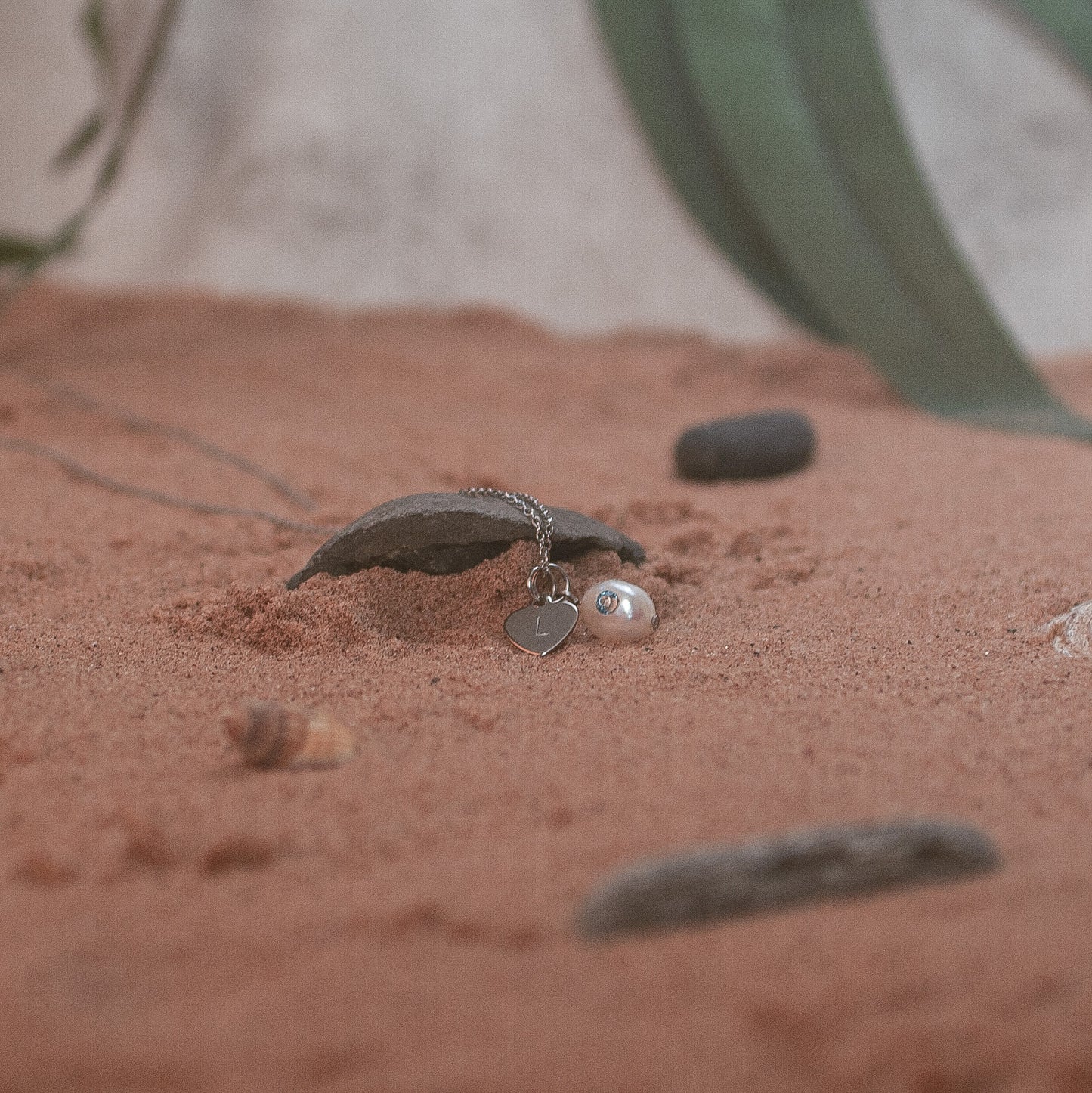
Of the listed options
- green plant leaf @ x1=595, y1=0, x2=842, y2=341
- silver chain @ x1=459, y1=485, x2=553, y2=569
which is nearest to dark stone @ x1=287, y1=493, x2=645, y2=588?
silver chain @ x1=459, y1=485, x2=553, y2=569

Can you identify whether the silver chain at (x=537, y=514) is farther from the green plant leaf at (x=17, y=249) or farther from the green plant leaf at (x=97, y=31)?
the green plant leaf at (x=97, y=31)

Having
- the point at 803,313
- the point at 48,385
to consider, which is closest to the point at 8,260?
the point at 48,385

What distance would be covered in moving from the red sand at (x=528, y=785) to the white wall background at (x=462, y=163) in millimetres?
1449

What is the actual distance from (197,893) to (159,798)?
0.18 metres

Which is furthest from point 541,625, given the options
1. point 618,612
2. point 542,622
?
point 618,612

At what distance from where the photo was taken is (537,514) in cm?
165

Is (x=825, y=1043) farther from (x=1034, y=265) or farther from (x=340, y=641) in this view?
(x=1034, y=265)

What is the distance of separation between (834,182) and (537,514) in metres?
2.07

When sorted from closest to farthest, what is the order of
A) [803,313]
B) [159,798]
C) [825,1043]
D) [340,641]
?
[825,1043] → [159,798] → [340,641] → [803,313]

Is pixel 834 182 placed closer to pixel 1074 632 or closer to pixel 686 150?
pixel 686 150

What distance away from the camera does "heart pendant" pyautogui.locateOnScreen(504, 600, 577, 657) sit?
1479 millimetres

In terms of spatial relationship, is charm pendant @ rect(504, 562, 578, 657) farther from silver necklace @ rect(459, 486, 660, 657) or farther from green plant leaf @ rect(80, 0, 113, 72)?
green plant leaf @ rect(80, 0, 113, 72)

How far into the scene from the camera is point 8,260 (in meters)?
2.85

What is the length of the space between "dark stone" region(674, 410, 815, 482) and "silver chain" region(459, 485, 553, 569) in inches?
27.4
